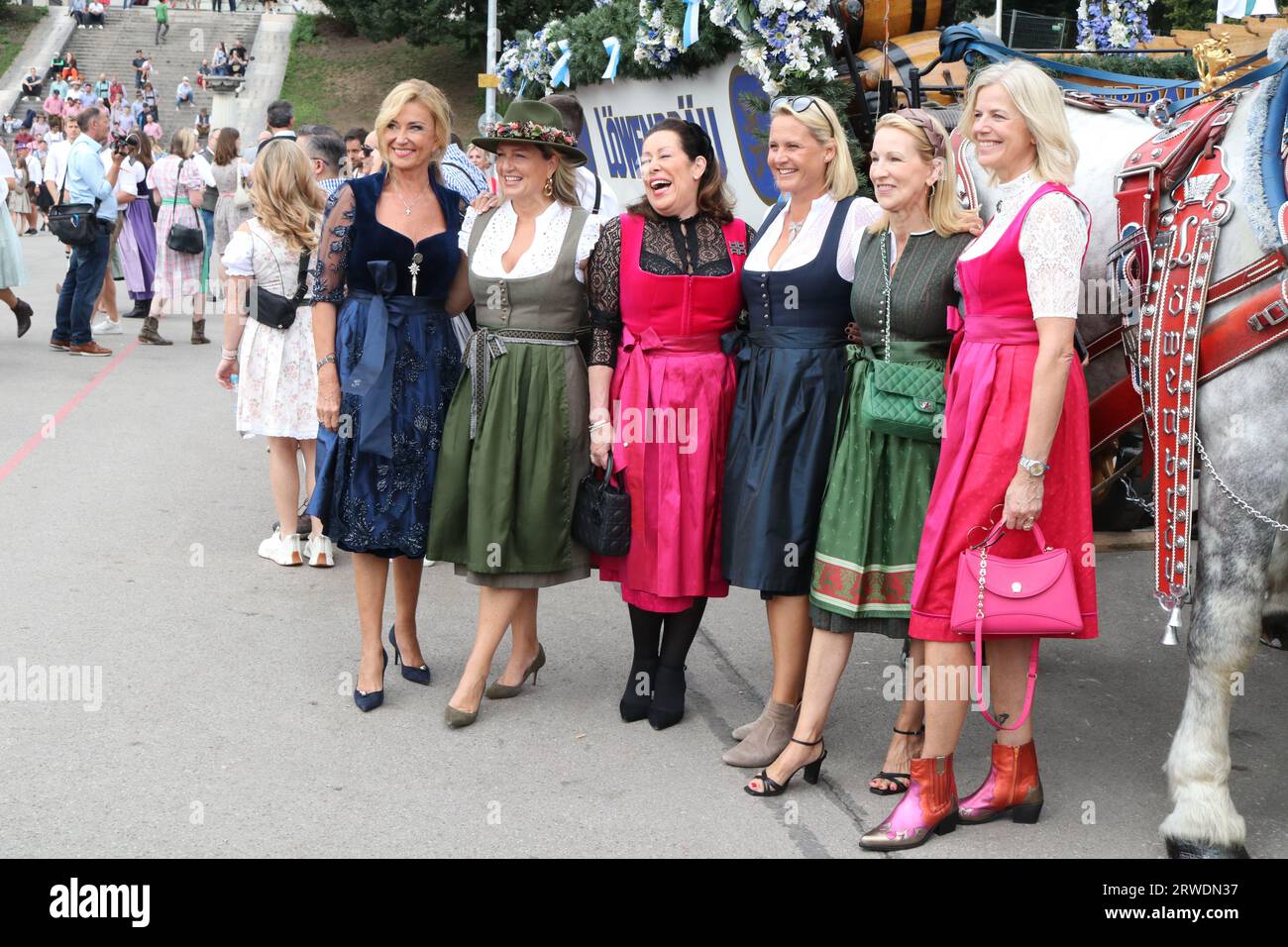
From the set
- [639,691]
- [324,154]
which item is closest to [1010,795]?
[639,691]

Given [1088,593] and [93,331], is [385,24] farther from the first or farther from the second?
[1088,593]

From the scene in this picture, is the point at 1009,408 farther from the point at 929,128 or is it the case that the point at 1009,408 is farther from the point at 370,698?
the point at 370,698

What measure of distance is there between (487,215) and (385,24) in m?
40.3

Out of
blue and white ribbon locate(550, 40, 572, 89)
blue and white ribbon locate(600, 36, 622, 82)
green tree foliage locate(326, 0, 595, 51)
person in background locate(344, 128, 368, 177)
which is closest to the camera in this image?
blue and white ribbon locate(600, 36, 622, 82)

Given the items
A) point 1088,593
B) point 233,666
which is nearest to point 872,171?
point 1088,593

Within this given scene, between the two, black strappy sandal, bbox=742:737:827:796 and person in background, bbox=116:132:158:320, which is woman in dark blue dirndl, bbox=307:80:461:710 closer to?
black strappy sandal, bbox=742:737:827:796

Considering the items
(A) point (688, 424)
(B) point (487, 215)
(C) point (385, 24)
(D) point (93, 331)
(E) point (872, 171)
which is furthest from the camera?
(C) point (385, 24)

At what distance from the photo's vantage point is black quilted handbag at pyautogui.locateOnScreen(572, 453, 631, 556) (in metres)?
4.33

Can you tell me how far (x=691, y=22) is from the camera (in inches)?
313

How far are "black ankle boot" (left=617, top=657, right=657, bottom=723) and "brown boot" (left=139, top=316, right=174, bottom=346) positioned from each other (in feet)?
30.6

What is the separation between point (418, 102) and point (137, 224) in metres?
9.72

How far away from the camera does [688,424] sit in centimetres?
432

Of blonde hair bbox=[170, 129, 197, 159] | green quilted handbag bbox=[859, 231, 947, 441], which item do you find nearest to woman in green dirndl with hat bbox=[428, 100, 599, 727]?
green quilted handbag bbox=[859, 231, 947, 441]
